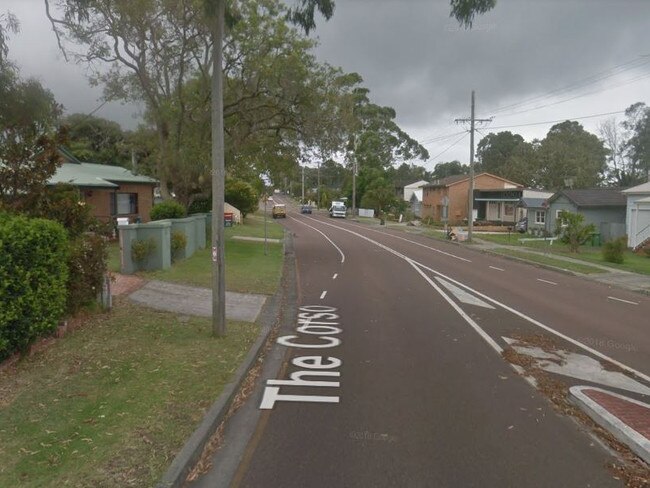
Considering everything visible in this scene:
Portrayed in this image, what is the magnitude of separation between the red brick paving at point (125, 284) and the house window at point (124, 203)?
1548 centimetres

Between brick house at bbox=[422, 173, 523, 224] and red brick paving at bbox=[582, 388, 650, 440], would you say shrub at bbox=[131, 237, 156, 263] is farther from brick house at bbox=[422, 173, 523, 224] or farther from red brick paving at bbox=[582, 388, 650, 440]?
brick house at bbox=[422, 173, 523, 224]

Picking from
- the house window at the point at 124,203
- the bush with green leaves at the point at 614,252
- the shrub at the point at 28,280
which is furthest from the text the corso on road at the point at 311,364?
the house window at the point at 124,203

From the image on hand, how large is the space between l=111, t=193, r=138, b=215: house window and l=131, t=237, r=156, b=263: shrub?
1440 centimetres

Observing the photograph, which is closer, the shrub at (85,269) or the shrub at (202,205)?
the shrub at (85,269)

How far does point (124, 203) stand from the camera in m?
30.4

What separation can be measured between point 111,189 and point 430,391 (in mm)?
23225

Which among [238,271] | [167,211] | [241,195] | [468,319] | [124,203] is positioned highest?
[241,195]

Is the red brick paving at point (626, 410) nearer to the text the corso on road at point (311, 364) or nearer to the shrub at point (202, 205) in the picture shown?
the text the corso on road at point (311, 364)

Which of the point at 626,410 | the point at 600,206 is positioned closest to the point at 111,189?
the point at 626,410

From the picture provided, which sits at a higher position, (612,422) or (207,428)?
(207,428)

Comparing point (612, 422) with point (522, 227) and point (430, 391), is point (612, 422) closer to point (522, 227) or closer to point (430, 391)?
point (430, 391)

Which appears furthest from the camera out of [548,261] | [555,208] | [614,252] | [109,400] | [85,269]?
[555,208]

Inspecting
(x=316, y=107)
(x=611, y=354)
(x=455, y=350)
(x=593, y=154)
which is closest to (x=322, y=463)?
(x=455, y=350)

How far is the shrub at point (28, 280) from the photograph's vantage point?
662cm
